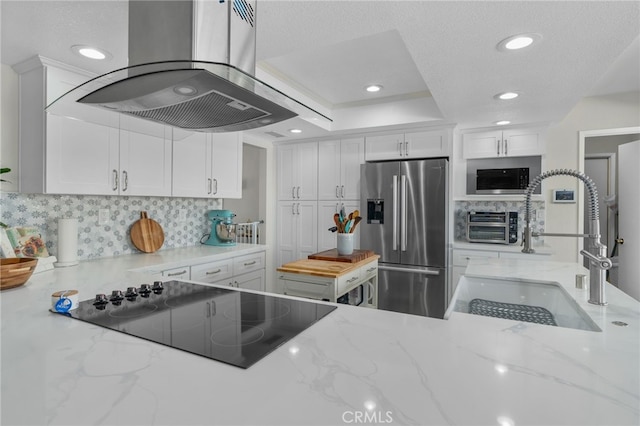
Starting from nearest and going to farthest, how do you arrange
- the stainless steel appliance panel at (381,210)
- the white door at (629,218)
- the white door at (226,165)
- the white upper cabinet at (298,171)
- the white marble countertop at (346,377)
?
the white marble countertop at (346,377), the white door at (226,165), the white door at (629,218), the stainless steel appliance panel at (381,210), the white upper cabinet at (298,171)

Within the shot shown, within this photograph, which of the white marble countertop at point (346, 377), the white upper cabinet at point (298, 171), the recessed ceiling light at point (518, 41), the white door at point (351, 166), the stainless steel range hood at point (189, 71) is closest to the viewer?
the white marble countertop at point (346, 377)

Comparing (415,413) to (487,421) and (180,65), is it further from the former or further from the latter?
(180,65)

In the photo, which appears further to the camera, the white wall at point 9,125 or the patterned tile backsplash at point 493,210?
the patterned tile backsplash at point 493,210

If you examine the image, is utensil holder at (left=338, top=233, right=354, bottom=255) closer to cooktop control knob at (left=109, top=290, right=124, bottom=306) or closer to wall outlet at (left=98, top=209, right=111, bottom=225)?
cooktop control knob at (left=109, top=290, right=124, bottom=306)

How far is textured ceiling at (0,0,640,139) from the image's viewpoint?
5.05 feet

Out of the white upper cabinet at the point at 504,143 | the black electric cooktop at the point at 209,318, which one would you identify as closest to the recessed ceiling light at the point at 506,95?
the white upper cabinet at the point at 504,143

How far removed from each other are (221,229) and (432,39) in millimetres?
2406

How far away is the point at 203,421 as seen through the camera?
602 mm

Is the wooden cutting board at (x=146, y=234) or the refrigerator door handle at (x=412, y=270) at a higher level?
the wooden cutting board at (x=146, y=234)

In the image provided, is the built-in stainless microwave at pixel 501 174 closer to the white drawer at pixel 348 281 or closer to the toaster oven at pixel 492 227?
the toaster oven at pixel 492 227

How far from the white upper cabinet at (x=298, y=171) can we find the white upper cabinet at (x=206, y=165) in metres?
1.12

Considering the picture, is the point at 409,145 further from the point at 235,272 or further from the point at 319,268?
the point at 235,272

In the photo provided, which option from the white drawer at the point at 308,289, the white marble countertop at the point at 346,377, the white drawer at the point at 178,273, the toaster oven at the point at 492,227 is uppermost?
the toaster oven at the point at 492,227

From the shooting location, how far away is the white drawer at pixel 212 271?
2592 millimetres
